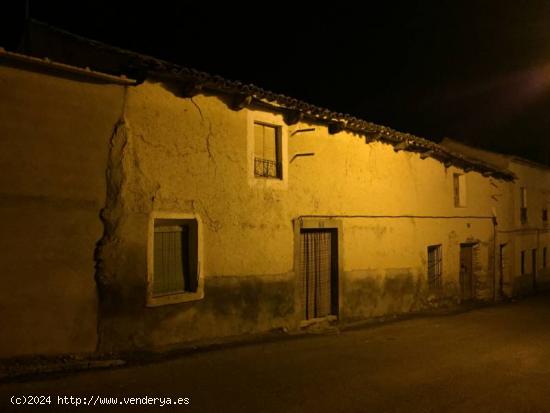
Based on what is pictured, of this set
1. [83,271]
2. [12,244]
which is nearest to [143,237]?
[83,271]

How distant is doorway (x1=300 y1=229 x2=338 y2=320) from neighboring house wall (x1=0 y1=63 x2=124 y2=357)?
15.5 ft

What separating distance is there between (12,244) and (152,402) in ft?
9.19

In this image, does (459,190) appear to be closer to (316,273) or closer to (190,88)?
(316,273)

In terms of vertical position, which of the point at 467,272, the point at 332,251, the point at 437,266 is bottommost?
the point at 467,272

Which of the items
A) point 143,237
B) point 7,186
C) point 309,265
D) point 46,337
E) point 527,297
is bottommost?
point 527,297

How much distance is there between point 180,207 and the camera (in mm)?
8164

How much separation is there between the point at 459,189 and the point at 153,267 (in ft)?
37.4

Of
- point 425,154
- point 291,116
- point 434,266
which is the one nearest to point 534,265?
point 434,266

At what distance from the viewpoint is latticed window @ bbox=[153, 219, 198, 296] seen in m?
8.07

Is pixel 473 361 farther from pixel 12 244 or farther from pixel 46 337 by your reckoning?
pixel 12 244

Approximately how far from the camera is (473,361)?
753 cm

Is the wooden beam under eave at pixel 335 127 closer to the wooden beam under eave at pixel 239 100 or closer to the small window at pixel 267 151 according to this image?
the small window at pixel 267 151

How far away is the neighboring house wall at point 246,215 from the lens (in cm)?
748

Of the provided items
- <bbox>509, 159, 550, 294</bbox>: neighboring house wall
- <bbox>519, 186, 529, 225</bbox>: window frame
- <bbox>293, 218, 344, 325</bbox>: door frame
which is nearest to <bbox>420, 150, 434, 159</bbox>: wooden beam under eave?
<bbox>293, 218, 344, 325</bbox>: door frame
